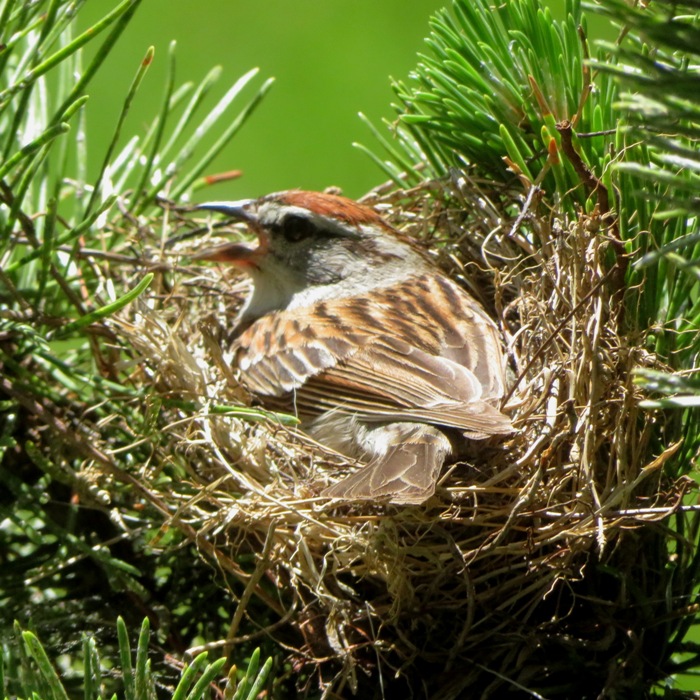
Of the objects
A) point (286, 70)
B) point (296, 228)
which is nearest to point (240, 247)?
point (296, 228)

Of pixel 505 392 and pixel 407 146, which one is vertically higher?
pixel 407 146

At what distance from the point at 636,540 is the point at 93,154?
4.80 m

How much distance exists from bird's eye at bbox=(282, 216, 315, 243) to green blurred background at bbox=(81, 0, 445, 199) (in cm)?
260

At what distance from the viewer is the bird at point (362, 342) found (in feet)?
7.75

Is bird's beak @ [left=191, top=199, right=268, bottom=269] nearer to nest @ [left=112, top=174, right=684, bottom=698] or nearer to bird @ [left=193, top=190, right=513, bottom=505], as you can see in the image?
bird @ [left=193, top=190, right=513, bottom=505]

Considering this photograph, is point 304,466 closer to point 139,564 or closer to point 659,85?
point 139,564

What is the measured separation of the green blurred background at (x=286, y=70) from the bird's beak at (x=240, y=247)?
2651 millimetres

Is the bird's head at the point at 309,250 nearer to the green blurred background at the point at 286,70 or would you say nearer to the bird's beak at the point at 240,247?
the bird's beak at the point at 240,247

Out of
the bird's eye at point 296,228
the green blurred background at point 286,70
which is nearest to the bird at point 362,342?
the bird's eye at point 296,228

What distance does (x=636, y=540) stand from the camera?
1981 millimetres

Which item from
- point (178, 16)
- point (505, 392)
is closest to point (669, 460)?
point (505, 392)

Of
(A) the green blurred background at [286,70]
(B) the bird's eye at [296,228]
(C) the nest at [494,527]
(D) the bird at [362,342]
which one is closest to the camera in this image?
(C) the nest at [494,527]

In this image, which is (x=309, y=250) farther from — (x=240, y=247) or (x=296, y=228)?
(x=240, y=247)

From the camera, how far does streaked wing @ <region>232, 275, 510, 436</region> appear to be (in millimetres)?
2471
